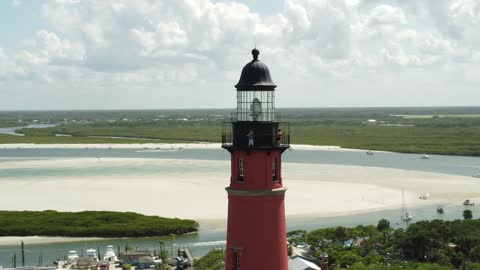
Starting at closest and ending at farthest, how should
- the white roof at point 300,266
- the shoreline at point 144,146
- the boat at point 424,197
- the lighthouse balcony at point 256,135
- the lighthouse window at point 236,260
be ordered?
the lighthouse balcony at point 256,135, the lighthouse window at point 236,260, the white roof at point 300,266, the boat at point 424,197, the shoreline at point 144,146

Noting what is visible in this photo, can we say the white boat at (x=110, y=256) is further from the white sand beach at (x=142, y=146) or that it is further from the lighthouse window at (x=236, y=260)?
the white sand beach at (x=142, y=146)

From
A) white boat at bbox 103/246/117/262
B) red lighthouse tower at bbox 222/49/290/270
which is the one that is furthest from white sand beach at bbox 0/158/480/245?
red lighthouse tower at bbox 222/49/290/270

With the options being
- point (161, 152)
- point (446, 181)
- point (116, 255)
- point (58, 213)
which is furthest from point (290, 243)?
point (161, 152)

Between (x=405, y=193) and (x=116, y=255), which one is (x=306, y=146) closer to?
(x=405, y=193)

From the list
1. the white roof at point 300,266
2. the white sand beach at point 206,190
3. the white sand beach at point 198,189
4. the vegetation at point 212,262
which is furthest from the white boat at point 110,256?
the white roof at point 300,266

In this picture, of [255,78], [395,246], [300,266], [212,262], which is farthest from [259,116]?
[395,246]

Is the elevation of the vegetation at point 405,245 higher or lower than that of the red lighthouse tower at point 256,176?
lower

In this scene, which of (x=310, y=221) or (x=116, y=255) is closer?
(x=116, y=255)

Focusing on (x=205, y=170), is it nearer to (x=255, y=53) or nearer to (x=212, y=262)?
(x=212, y=262)
